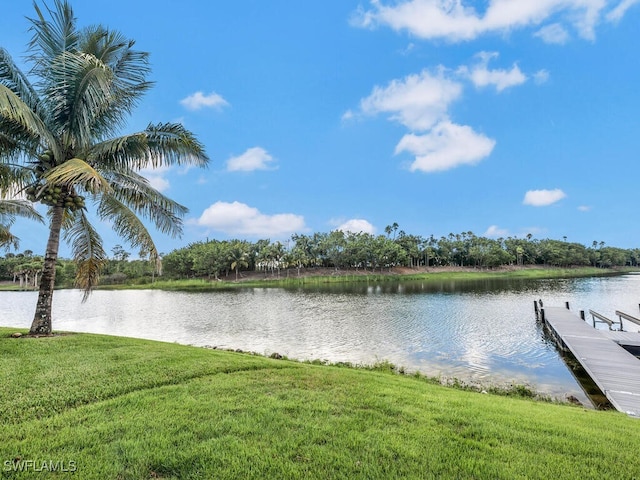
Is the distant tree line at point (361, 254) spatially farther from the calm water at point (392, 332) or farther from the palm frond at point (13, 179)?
the palm frond at point (13, 179)

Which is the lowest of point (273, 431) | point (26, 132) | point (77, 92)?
point (273, 431)

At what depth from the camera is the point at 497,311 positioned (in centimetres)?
2203

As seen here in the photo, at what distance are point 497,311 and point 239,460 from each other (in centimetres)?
2288

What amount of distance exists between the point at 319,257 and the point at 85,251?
68397mm

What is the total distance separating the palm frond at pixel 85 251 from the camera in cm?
973

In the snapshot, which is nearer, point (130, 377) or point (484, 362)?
point (130, 377)

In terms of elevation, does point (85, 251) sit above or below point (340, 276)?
above

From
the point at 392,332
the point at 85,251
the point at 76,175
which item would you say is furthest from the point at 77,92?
the point at 392,332

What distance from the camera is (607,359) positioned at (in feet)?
33.4

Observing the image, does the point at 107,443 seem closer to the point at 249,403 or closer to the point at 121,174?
the point at 249,403

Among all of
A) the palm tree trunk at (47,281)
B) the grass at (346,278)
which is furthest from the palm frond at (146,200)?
the grass at (346,278)

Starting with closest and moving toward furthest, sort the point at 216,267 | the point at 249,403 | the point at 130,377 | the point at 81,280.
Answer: the point at 249,403, the point at 130,377, the point at 81,280, the point at 216,267

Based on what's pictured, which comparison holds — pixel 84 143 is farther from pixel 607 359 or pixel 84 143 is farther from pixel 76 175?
pixel 607 359

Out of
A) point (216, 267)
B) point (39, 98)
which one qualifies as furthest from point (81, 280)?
point (216, 267)
